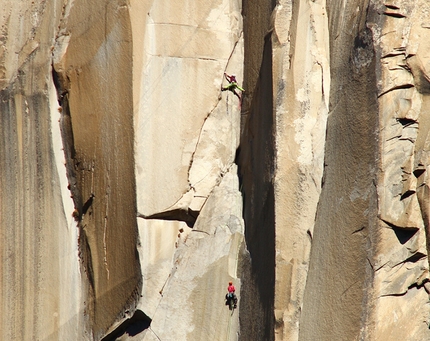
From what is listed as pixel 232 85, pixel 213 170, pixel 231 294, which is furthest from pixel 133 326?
pixel 232 85

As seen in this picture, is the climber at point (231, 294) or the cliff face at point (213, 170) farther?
the climber at point (231, 294)

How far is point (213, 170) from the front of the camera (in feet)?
28.8

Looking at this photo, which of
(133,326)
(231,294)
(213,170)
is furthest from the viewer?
(213,170)

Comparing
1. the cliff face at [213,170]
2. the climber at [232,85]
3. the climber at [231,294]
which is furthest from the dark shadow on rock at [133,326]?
the climber at [232,85]

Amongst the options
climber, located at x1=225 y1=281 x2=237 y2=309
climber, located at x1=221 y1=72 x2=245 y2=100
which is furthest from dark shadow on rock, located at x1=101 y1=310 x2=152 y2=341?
climber, located at x1=221 y1=72 x2=245 y2=100

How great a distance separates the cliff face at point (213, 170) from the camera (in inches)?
294

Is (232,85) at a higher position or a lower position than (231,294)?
higher

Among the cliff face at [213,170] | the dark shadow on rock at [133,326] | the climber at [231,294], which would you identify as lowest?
the dark shadow on rock at [133,326]

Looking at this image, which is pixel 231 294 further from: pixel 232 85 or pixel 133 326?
pixel 232 85

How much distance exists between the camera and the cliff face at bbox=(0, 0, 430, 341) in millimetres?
7469

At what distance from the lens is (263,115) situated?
8336 mm

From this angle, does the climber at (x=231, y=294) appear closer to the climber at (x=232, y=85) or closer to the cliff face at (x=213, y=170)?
the cliff face at (x=213, y=170)

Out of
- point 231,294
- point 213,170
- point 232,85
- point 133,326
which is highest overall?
point 232,85

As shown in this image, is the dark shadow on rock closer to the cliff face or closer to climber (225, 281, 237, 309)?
the cliff face
